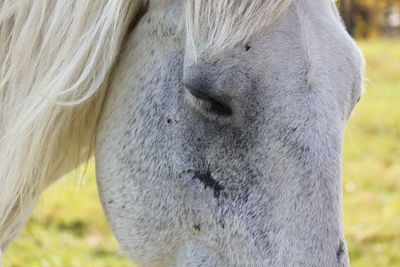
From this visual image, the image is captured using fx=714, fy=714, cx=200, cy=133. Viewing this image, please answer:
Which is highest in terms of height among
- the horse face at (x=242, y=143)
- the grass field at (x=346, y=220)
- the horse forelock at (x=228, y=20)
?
the horse forelock at (x=228, y=20)

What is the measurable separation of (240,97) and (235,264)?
366 millimetres

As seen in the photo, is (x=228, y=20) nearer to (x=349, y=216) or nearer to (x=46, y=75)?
(x=46, y=75)

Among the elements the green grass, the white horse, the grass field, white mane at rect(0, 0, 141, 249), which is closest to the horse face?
the white horse

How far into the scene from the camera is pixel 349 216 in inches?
209

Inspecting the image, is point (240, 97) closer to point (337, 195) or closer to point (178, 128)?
point (178, 128)

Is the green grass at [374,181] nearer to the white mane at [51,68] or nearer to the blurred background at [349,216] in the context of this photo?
the blurred background at [349,216]

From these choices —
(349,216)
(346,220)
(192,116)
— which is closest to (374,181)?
(349,216)

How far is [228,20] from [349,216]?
158 inches

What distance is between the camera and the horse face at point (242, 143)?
1.50 meters

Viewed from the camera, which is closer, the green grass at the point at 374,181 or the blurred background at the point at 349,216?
the blurred background at the point at 349,216

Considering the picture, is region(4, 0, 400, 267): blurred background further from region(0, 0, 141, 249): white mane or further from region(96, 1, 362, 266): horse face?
region(96, 1, 362, 266): horse face

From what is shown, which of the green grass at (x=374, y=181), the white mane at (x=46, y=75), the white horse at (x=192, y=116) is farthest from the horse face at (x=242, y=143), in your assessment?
the green grass at (x=374, y=181)

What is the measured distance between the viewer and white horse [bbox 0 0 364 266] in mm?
1510

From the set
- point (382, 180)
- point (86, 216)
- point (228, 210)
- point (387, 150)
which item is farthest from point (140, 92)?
point (387, 150)
